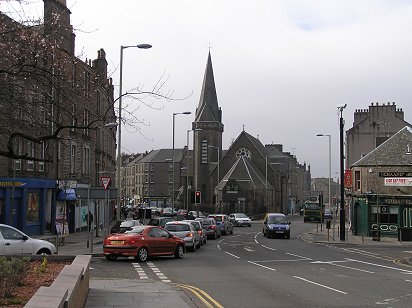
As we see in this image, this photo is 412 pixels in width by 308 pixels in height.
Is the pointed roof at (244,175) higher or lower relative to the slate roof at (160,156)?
lower

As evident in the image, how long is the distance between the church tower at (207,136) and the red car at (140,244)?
77360mm

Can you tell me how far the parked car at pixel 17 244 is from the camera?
60.7ft

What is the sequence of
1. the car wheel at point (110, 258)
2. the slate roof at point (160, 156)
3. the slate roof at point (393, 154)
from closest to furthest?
the car wheel at point (110, 258) < the slate roof at point (393, 154) < the slate roof at point (160, 156)

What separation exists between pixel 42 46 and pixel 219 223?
3526 cm

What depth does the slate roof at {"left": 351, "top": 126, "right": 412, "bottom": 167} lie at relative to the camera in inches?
1705

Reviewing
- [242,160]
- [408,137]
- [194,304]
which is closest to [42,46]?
[194,304]

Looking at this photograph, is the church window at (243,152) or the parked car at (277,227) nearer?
the parked car at (277,227)

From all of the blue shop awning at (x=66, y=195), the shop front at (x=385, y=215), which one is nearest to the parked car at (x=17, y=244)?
the blue shop awning at (x=66, y=195)

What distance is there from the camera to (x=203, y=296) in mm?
12883

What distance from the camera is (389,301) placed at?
12438 mm

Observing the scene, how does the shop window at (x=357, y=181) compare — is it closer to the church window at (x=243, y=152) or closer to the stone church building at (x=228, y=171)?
the stone church building at (x=228, y=171)

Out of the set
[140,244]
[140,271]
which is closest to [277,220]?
[140,244]

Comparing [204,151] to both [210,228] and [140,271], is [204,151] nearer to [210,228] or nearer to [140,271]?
[210,228]

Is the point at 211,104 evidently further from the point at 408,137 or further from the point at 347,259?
the point at 347,259
